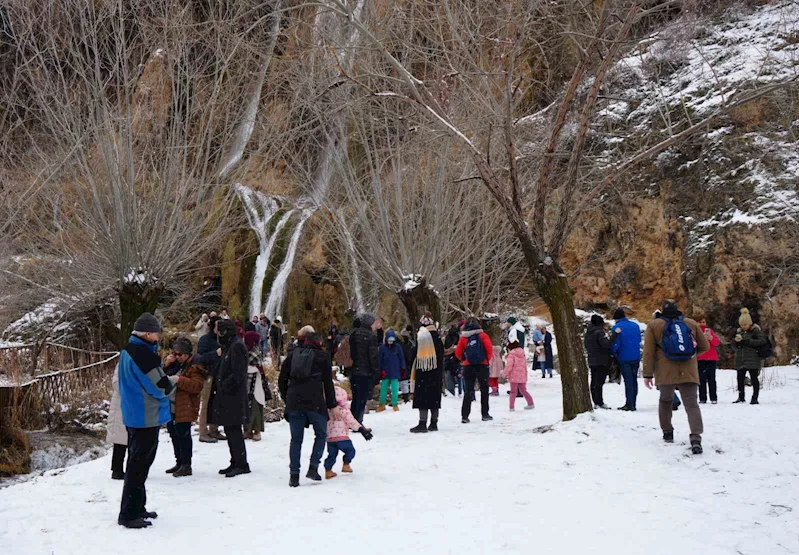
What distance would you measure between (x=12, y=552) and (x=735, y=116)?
22.3 metres

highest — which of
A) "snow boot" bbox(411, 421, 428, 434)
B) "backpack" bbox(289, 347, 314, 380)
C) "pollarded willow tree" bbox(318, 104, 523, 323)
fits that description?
"pollarded willow tree" bbox(318, 104, 523, 323)

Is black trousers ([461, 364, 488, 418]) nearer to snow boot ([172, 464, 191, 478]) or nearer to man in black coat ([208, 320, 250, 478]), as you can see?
man in black coat ([208, 320, 250, 478])

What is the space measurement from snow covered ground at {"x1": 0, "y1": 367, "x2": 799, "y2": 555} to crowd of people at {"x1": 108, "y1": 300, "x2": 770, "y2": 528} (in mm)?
350

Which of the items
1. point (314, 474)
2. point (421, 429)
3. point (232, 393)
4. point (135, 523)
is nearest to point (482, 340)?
point (421, 429)

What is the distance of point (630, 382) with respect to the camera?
10.9 m

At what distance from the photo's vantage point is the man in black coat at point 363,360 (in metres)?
10.0

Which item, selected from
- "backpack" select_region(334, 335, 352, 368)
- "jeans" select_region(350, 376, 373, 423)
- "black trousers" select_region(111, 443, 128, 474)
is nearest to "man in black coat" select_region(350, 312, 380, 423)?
"jeans" select_region(350, 376, 373, 423)

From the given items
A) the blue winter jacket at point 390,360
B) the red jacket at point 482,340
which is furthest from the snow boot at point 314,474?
the blue winter jacket at point 390,360

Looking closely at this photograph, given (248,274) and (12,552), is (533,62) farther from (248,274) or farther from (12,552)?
(12,552)

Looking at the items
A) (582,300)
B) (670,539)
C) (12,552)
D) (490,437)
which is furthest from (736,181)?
(12,552)

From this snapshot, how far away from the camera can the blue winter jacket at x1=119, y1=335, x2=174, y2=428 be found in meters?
5.65

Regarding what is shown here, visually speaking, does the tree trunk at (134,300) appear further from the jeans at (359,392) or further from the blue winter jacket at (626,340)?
the blue winter jacket at (626,340)

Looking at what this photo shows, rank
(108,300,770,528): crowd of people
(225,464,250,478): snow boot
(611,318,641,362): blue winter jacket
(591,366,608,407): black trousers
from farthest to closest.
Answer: (591,366,608,407): black trousers → (611,318,641,362): blue winter jacket → (225,464,250,478): snow boot → (108,300,770,528): crowd of people

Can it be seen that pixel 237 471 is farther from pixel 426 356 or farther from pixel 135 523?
pixel 426 356
